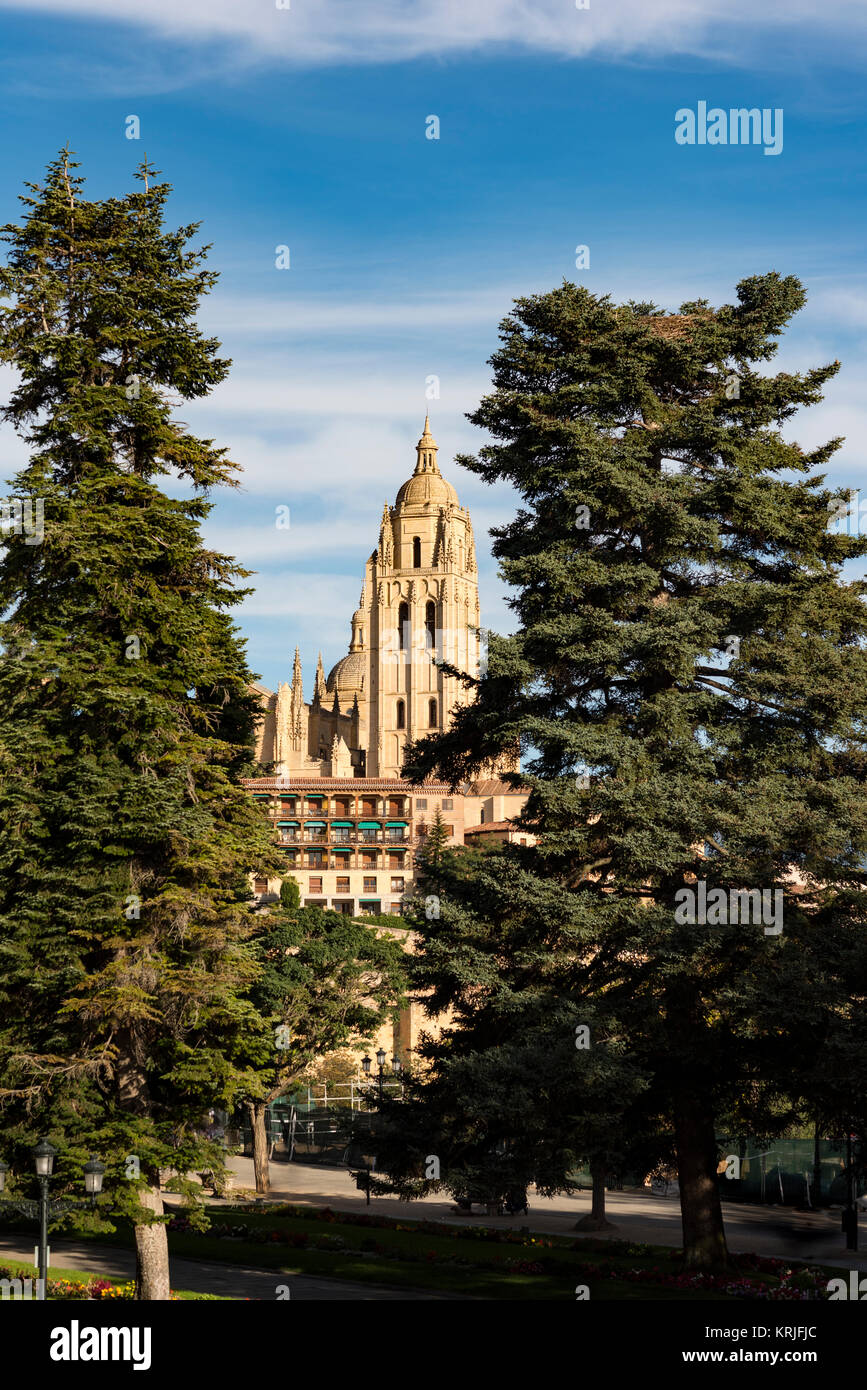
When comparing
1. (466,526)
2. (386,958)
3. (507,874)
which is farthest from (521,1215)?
(466,526)

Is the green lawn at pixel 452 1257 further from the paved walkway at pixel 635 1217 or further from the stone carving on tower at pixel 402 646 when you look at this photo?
the stone carving on tower at pixel 402 646

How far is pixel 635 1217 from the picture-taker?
1590 inches

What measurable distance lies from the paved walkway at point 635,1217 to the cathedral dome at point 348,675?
342 ft

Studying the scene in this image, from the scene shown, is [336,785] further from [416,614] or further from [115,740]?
[115,740]

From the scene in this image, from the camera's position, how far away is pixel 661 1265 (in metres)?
26.1

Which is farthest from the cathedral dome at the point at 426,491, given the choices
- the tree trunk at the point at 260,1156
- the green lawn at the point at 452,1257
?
the green lawn at the point at 452,1257

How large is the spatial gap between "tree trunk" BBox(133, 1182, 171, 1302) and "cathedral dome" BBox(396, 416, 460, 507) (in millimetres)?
130381

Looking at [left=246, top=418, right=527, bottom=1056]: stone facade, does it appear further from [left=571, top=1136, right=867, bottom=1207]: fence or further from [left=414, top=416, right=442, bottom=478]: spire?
[left=571, top=1136, right=867, bottom=1207]: fence

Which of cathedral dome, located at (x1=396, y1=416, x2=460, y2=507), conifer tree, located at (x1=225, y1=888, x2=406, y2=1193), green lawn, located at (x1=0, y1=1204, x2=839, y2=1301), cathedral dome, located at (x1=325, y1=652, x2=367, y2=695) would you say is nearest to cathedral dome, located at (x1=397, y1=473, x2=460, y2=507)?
cathedral dome, located at (x1=396, y1=416, x2=460, y2=507)

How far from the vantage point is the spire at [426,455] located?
154 metres

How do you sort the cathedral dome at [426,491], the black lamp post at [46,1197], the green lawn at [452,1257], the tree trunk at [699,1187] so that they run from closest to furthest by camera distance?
the black lamp post at [46,1197]
the green lawn at [452,1257]
the tree trunk at [699,1187]
the cathedral dome at [426,491]

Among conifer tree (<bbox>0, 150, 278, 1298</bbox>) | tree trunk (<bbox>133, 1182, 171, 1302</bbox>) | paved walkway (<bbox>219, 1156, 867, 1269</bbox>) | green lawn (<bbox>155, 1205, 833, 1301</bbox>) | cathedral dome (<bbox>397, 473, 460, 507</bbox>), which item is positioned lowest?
paved walkway (<bbox>219, 1156, 867, 1269</bbox>)

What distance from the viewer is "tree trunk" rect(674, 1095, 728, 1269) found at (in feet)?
80.0

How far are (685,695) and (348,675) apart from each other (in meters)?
134
